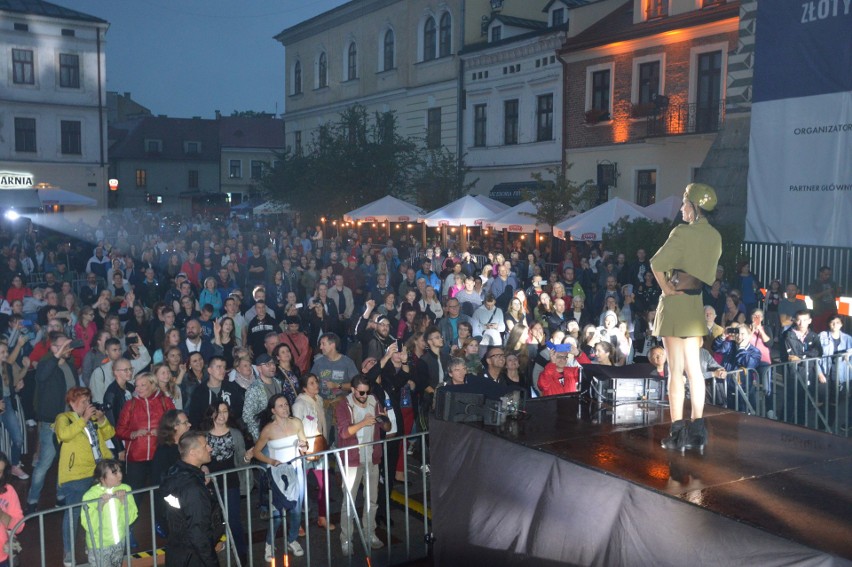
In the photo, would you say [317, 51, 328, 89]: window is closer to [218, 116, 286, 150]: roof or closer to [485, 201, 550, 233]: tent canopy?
[485, 201, 550, 233]: tent canopy

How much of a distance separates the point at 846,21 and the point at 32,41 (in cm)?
3898

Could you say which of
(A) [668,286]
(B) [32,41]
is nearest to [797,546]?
(A) [668,286]

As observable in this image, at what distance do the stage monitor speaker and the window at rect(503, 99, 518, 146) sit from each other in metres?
25.3

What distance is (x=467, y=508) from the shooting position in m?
5.91

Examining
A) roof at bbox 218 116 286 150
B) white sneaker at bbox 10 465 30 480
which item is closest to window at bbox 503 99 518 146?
white sneaker at bbox 10 465 30 480

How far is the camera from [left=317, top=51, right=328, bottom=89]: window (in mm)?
43125

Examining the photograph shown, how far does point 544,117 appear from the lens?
96.2 ft

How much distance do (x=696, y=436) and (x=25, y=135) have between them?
144ft

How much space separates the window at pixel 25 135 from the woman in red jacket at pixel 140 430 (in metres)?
39.4

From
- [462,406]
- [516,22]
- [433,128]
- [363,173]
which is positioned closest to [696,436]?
[462,406]

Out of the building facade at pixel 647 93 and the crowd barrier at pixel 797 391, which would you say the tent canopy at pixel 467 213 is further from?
the crowd barrier at pixel 797 391

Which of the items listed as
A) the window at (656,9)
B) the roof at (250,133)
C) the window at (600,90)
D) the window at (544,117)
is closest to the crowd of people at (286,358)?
the window at (600,90)

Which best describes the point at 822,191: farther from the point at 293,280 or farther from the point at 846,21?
the point at 293,280

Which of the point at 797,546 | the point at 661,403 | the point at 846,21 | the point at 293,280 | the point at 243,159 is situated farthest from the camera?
the point at 243,159
